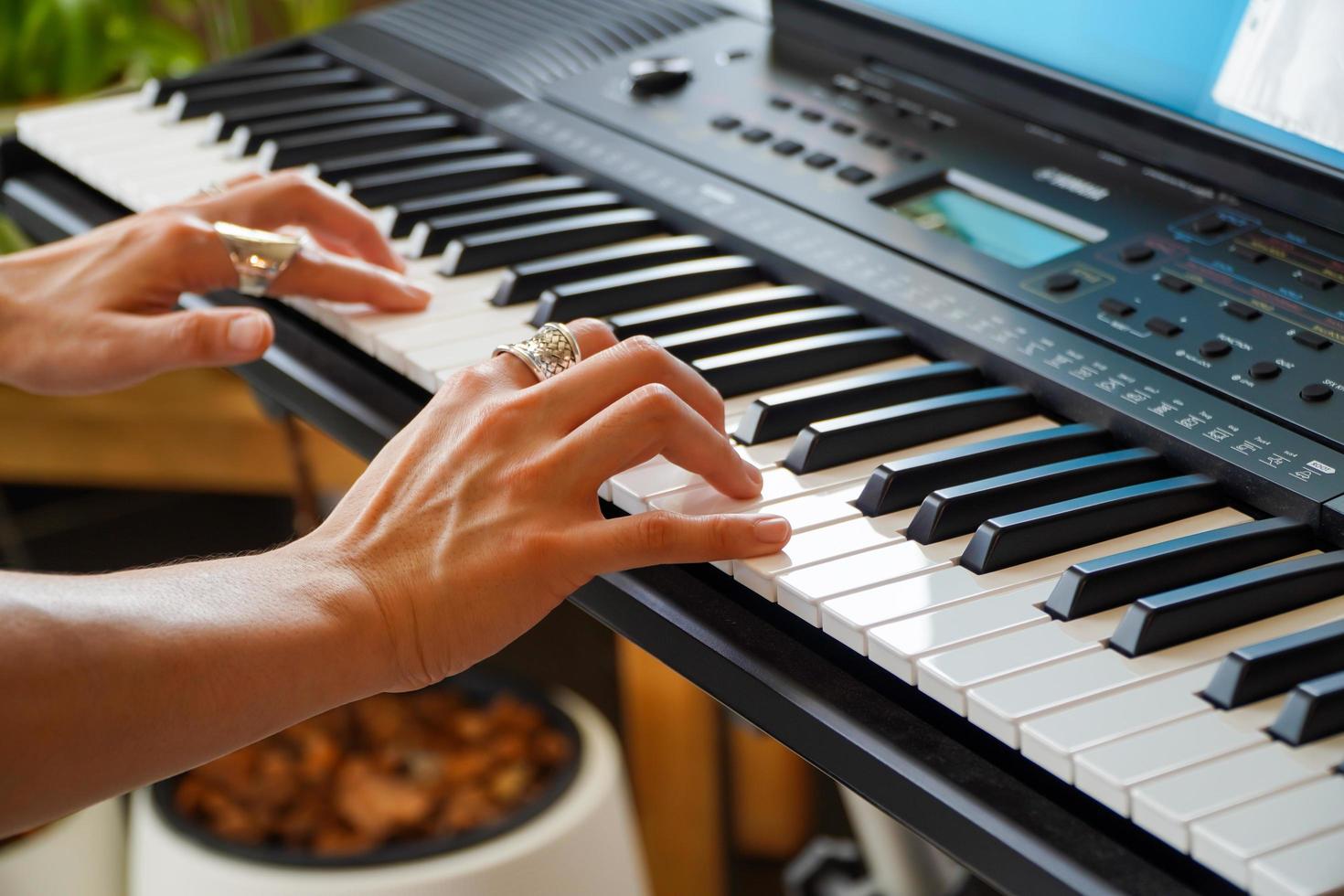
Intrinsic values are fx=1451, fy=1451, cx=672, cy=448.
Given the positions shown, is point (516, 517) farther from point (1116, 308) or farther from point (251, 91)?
point (251, 91)

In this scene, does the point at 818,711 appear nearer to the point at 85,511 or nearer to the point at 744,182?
the point at 744,182

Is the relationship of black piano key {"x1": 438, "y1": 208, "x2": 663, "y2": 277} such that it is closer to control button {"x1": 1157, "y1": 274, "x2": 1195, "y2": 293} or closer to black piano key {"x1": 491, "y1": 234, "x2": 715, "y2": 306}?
black piano key {"x1": 491, "y1": 234, "x2": 715, "y2": 306}

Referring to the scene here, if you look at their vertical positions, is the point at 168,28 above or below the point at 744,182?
below

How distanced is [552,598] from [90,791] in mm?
265

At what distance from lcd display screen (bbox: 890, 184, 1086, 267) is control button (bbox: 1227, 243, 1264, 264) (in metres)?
0.11

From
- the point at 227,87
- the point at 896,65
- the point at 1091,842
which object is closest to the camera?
the point at 1091,842

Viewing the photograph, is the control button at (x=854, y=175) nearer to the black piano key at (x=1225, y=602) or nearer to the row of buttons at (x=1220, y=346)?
the row of buttons at (x=1220, y=346)

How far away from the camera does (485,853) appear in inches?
55.9

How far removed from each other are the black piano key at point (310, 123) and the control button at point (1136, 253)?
703mm

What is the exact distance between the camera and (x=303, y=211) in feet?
4.06

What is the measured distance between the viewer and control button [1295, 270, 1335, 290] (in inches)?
38.5

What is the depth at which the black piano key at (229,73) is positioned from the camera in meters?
1.60

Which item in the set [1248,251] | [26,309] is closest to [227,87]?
[26,309]

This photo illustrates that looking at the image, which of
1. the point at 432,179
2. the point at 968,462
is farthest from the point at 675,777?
the point at 968,462
